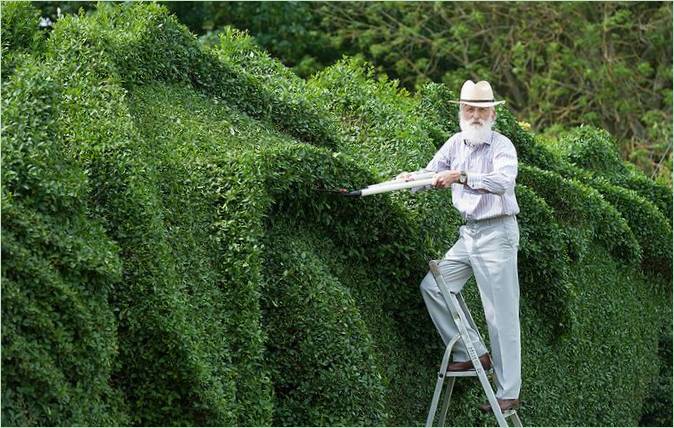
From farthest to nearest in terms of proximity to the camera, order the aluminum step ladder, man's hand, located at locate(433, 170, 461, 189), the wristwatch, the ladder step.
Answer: the ladder step, the aluminum step ladder, the wristwatch, man's hand, located at locate(433, 170, 461, 189)

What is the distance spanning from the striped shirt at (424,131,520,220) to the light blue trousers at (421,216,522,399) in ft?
0.35

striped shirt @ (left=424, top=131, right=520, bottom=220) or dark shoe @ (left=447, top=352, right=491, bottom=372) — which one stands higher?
striped shirt @ (left=424, top=131, right=520, bottom=220)

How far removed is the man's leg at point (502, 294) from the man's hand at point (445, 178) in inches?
21.8

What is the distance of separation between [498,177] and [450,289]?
808 mm

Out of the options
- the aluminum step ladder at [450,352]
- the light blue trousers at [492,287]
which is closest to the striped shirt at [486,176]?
the light blue trousers at [492,287]

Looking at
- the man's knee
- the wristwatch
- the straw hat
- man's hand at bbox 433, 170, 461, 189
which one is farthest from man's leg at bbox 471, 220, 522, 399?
the straw hat

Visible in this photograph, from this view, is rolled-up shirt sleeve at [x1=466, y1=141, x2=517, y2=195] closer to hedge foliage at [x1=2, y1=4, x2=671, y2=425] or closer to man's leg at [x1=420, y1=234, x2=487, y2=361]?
man's leg at [x1=420, y1=234, x2=487, y2=361]

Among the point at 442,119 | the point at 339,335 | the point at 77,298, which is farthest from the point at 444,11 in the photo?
the point at 77,298

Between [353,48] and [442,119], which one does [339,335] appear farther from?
[353,48]

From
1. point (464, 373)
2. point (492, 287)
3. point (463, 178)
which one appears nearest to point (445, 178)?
point (463, 178)

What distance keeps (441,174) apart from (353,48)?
14.0m

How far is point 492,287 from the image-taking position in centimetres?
705

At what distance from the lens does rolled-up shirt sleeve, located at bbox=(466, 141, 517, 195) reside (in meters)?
6.76

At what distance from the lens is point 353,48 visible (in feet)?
66.8
